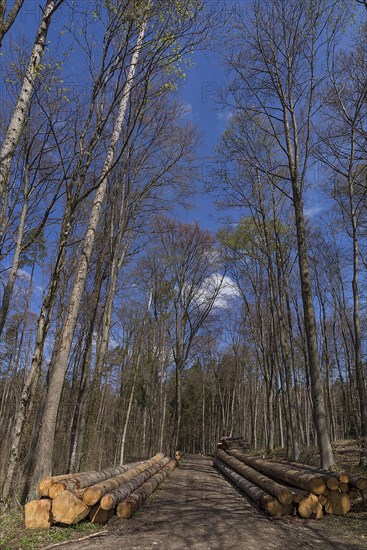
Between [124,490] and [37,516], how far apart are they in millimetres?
1983

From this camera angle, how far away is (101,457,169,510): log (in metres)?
5.48

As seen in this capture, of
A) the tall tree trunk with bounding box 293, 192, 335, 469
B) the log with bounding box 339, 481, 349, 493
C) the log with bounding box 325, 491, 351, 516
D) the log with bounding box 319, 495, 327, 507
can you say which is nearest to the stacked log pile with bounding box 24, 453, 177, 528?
the log with bounding box 319, 495, 327, 507

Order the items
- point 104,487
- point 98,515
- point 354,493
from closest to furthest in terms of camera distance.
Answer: point 98,515, point 104,487, point 354,493

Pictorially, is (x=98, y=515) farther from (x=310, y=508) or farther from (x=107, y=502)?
(x=310, y=508)

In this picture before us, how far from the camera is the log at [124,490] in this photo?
5.48 m

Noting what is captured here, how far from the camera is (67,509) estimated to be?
5012mm

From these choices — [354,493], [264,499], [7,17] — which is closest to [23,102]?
[7,17]

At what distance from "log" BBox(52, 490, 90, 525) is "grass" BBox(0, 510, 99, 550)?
0.10 meters

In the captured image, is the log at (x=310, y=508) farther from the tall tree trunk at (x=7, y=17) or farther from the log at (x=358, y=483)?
the tall tree trunk at (x=7, y=17)

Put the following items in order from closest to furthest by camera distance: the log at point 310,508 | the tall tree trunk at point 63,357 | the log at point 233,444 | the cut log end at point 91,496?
the cut log end at point 91,496 → the log at point 310,508 → the tall tree trunk at point 63,357 → the log at point 233,444

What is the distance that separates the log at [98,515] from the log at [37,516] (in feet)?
2.00

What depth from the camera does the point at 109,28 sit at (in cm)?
656

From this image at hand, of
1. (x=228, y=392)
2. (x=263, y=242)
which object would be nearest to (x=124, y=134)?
(x=263, y=242)

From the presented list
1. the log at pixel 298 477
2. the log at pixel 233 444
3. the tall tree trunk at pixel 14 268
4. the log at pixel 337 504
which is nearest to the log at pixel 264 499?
the log at pixel 298 477
